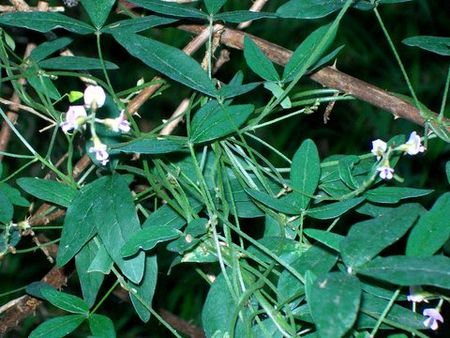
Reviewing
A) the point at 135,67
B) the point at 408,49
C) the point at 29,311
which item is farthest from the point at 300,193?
the point at 408,49

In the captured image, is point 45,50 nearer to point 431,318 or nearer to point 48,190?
point 48,190

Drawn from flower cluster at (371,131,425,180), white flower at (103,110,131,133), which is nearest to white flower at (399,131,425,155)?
flower cluster at (371,131,425,180)

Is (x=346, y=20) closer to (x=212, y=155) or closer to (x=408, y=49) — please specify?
(x=408, y=49)

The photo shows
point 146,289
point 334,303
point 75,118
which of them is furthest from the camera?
point 146,289

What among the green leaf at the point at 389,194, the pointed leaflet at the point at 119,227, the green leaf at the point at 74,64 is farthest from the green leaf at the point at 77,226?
the green leaf at the point at 389,194

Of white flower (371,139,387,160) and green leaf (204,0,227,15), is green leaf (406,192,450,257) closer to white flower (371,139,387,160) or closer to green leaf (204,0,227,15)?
white flower (371,139,387,160)

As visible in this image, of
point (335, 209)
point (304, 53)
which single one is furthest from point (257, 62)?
point (335, 209)

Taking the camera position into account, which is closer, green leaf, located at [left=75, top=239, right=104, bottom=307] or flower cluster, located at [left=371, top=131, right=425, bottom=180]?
flower cluster, located at [left=371, top=131, right=425, bottom=180]
